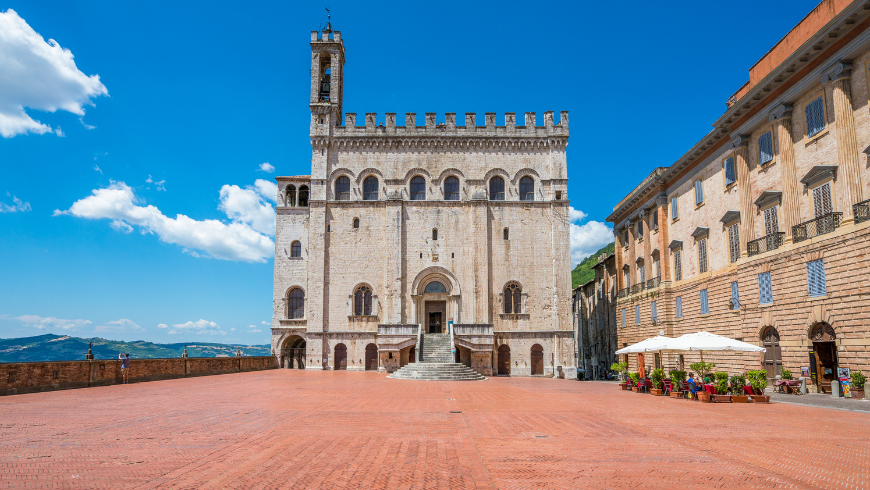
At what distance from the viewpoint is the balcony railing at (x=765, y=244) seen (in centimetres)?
2206

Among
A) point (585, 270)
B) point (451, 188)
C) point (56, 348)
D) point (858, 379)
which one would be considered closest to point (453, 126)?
point (451, 188)

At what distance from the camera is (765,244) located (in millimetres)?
23031

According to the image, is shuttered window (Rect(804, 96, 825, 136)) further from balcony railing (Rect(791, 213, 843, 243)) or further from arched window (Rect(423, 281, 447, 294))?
arched window (Rect(423, 281, 447, 294))

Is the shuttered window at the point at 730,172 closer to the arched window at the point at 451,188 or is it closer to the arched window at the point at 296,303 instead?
the arched window at the point at 451,188

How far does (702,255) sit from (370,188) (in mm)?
23844

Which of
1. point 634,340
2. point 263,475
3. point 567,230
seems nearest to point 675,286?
point 634,340

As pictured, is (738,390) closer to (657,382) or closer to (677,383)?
(677,383)

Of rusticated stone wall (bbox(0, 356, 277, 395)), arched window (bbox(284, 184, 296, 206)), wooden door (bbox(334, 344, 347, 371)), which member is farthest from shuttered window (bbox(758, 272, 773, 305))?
arched window (bbox(284, 184, 296, 206))

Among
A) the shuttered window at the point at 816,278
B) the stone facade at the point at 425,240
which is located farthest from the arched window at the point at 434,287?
the shuttered window at the point at 816,278

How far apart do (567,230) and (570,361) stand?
31.4 feet

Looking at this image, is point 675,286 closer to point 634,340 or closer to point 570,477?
point 634,340

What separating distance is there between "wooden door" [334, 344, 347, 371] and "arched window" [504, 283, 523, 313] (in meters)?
12.3

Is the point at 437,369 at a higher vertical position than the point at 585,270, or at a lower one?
lower

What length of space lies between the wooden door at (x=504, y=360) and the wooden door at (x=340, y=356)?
448 inches
